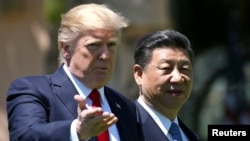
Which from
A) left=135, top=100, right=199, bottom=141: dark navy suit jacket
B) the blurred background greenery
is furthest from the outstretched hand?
the blurred background greenery

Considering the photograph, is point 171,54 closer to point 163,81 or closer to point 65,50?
point 163,81

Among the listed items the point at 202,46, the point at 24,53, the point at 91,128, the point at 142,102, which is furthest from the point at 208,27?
the point at 91,128

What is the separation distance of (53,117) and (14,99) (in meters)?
0.17

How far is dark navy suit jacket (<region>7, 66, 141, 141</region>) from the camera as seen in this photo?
4.53 m

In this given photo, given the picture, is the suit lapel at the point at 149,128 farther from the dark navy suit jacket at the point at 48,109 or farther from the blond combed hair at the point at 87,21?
the blond combed hair at the point at 87,21

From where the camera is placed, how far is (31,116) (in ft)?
15.1

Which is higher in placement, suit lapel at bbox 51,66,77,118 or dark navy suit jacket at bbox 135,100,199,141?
A: suit lapel at bbox 51,66,77,118

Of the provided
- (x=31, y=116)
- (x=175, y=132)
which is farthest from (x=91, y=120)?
(x=175, y=132)

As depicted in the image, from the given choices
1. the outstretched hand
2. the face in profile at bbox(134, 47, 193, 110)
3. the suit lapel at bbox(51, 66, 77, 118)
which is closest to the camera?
the outstretched hand

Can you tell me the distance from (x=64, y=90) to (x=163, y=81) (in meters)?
0.49

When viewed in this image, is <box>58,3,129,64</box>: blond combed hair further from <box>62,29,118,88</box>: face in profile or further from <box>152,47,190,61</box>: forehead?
<box>152,47,190,61</box>: forehead

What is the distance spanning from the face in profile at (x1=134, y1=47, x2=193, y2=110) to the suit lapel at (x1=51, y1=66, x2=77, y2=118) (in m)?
0.45

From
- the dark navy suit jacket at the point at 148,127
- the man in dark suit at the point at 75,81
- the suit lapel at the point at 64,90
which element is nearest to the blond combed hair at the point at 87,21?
the man in dark suit at the point at 75,81

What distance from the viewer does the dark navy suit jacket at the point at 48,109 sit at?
4.53 meters
